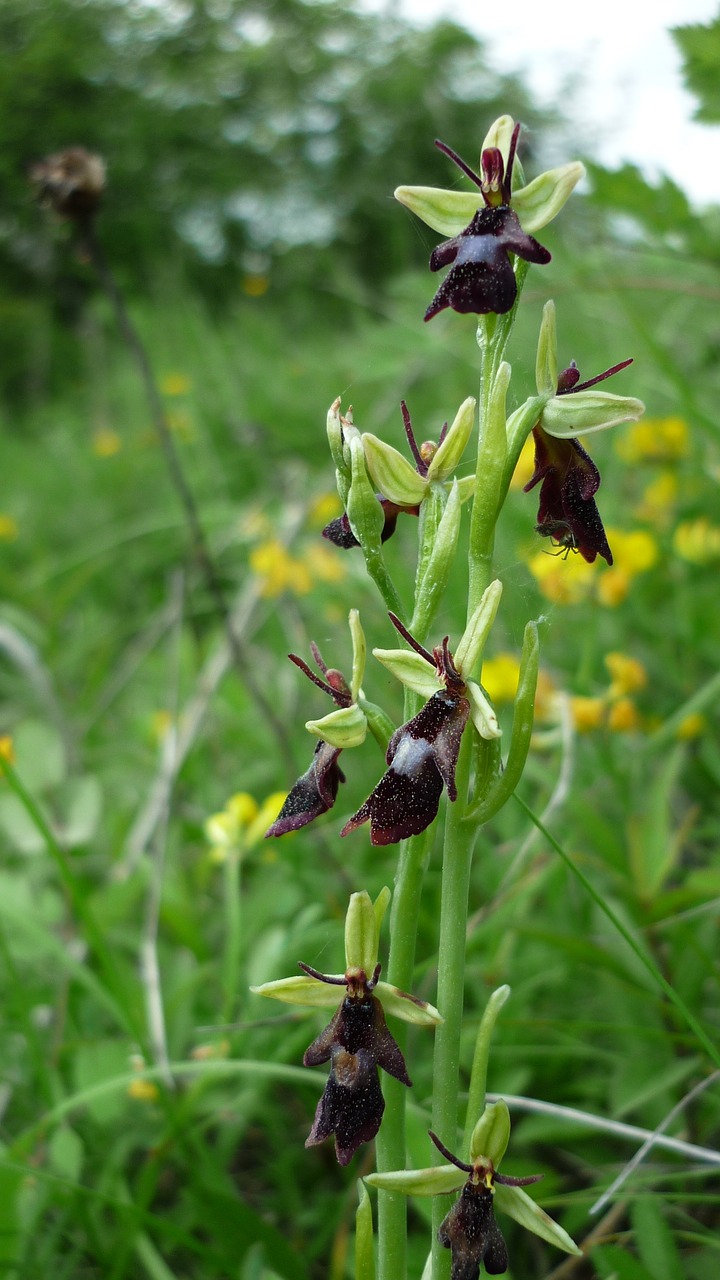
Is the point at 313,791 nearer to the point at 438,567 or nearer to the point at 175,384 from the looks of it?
the point at 438,567

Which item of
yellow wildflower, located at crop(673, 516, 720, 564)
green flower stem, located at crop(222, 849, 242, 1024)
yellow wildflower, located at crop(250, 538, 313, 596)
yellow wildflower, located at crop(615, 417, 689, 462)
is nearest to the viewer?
green flower stem, located at crop(222, 849, 242, 1024)

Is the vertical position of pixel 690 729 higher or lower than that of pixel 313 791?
lower

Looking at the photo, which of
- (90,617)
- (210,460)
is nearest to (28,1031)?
(90,617)

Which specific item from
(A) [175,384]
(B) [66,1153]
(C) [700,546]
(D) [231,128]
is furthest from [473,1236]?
(D) [231,128]

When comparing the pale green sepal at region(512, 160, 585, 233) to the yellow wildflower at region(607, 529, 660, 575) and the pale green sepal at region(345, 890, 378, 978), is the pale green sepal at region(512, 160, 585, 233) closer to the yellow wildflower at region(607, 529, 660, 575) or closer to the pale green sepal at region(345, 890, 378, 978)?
the pale green sepal at region(345, 890, 378, 978)

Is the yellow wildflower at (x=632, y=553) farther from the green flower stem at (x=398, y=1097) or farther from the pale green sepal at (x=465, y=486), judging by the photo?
the green flower stem at (x=398, y=1097)

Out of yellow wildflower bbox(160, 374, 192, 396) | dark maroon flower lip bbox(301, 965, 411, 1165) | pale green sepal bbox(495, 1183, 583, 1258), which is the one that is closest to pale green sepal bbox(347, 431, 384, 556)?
dark maroon flower lip bbox(301, 965, 411, 1165)
